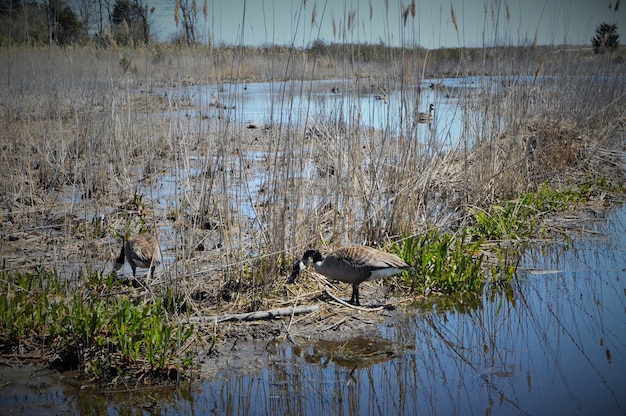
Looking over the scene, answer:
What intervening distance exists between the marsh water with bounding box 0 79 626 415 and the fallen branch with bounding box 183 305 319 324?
36 cm

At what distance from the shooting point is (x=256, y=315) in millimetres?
5000

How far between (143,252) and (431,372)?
9.32 ft

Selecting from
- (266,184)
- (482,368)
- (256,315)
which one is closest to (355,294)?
(256,315)

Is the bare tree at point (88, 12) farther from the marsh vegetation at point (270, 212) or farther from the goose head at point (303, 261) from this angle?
the goose head at point (303, 261)

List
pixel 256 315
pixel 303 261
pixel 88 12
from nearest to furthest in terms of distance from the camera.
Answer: pixel 256 315 → pixel 303 261 → pixel 88 12

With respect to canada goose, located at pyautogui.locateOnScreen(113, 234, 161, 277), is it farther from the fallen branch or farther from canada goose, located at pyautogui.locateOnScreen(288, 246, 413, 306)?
canada goose, located at pyautogui.locateOnScreen(288, 246, 413, 306)

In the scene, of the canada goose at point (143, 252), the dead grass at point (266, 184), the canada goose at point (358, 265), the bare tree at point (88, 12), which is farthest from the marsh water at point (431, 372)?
the bare tree at point (88, 12)

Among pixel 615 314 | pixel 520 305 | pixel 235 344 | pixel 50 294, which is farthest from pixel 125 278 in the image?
pixel 615 314

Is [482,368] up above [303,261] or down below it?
below

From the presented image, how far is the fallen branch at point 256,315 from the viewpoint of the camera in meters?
4.80

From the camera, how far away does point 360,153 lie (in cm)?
648

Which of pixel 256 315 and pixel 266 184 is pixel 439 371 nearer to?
pixel 256 315

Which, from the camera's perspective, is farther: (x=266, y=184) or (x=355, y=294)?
(x=266, y=184)

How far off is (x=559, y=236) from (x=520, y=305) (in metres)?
2.24
